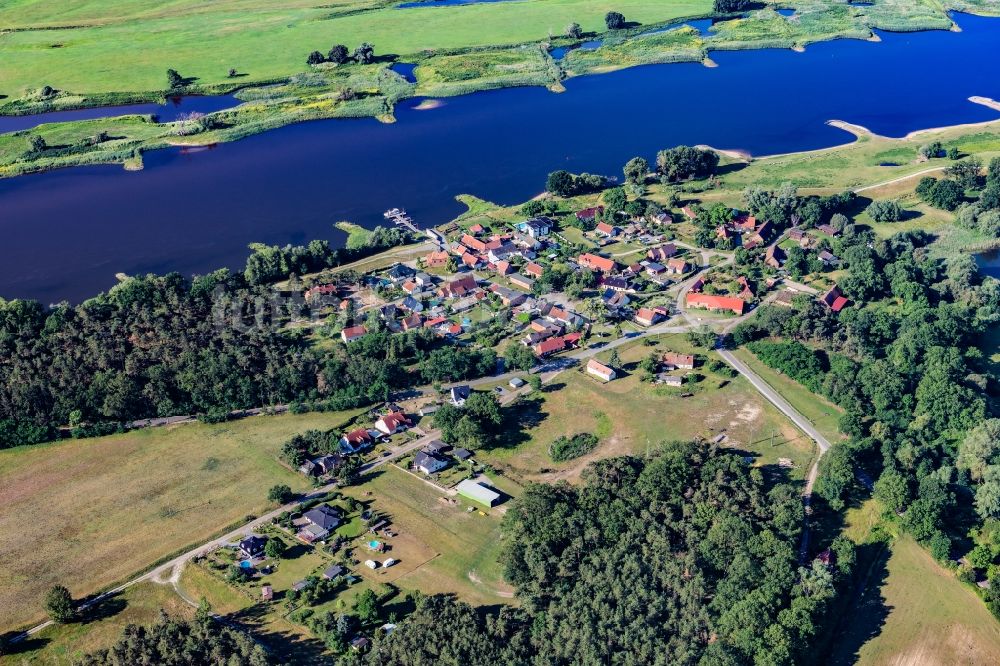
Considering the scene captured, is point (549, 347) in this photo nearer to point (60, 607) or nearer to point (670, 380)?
point (670, 380)

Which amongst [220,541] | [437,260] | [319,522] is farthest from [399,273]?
[220,541]

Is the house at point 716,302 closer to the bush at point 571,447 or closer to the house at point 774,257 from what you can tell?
the house at point 774,257

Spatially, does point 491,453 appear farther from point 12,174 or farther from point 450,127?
point 12,174

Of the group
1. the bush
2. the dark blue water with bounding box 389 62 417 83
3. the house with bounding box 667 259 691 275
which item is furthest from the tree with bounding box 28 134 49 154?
the bush

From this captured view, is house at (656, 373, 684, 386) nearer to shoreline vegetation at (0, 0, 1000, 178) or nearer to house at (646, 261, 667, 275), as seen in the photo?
house at (646, 261, 667, 275)

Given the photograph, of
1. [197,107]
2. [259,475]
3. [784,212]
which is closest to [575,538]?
[259,475]

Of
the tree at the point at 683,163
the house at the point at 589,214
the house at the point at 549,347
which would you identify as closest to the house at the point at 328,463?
the house at the point at 549,347
